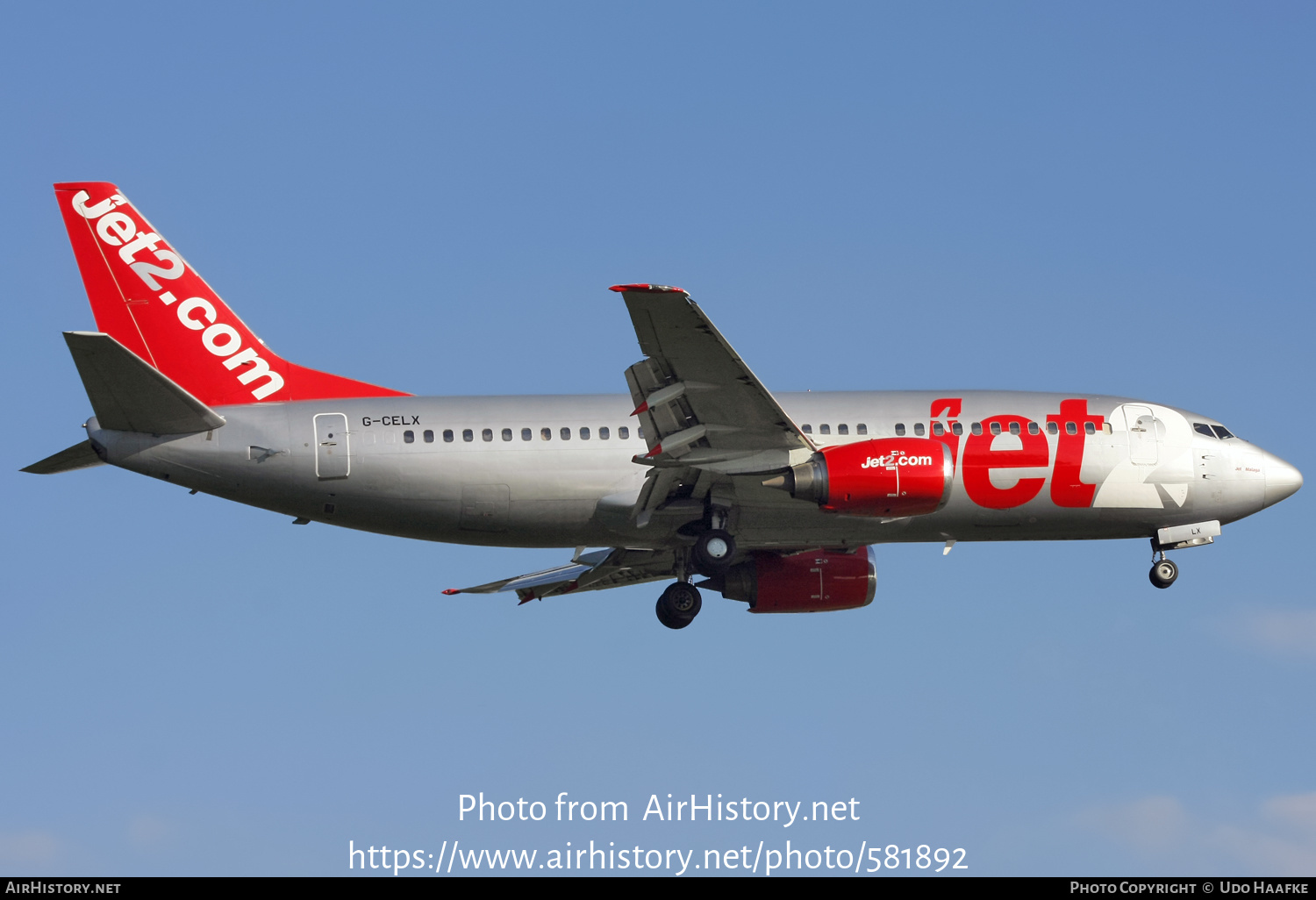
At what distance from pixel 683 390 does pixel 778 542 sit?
6735 mm

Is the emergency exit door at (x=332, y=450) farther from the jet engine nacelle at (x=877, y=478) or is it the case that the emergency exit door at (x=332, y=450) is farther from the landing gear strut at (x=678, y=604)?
the jet engine nacelle at (x=877, y=478)

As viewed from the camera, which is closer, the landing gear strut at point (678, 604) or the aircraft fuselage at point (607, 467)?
the aircraft fuselage at point (607, 467)

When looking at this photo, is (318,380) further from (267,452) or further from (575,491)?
(575,491)

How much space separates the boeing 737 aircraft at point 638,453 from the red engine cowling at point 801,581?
102 centimetres

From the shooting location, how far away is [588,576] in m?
48.8

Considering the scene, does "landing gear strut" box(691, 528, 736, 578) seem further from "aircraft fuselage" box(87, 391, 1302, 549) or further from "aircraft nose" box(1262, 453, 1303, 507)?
"aircraft nose" box(1262, 453, 1303, 507)

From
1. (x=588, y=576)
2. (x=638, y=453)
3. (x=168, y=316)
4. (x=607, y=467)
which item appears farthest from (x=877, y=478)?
(x=168, y=316)

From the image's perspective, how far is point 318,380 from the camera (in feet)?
142

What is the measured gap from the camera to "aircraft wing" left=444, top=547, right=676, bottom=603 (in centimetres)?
4734

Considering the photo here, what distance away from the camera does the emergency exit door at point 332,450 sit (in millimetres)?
40969

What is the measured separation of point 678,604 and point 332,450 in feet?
33.1

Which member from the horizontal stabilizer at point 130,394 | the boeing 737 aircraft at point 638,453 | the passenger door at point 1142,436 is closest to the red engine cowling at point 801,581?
the boeing 737 aircraft at point 638,453

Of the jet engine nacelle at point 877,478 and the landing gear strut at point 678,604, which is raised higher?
the jet engine nacelle at point 877,478
